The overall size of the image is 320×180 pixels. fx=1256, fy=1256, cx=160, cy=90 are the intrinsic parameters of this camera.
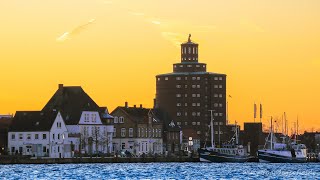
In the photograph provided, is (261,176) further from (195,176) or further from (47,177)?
(47,177)

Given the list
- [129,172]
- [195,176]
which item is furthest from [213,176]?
[129,172]

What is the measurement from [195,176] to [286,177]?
11389 mm

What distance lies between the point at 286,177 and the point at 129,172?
73.8 ft

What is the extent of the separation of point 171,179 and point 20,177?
58.6 ft

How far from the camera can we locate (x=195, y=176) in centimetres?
15800

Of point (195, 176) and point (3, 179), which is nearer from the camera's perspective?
point (3, 179)

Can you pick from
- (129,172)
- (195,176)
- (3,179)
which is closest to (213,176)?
(195,176)

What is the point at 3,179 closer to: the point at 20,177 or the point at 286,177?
the point at 20,177

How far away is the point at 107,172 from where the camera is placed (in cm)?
16812

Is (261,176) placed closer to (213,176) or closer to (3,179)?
(213,176)

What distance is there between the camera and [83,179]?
145 meters

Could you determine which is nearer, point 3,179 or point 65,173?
point 3,179

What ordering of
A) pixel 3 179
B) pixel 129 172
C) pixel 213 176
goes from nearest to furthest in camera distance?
pixel 3 179 < pixel 213 176 < pixel 129 172

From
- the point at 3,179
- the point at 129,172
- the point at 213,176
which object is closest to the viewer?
the point at 3,179
